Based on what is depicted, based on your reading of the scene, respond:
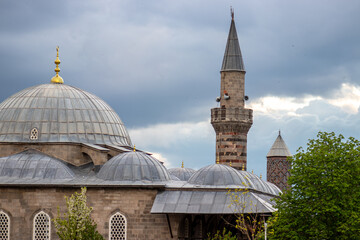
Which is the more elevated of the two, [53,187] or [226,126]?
[226,126]

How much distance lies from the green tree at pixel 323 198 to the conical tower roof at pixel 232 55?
18724 millimetres

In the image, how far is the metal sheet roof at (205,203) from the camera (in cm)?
3816

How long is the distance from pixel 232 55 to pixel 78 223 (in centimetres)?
2241

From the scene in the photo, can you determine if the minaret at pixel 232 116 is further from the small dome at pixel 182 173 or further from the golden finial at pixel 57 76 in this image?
the golden finial at pixel 57 76

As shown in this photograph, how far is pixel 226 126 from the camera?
184ft

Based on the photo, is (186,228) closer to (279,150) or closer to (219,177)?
(219,177)

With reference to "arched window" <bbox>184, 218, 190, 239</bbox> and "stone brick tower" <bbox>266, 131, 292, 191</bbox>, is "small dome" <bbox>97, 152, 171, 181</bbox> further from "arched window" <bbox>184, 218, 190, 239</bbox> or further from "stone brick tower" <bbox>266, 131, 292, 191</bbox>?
"stone brick tower" <bbox>266, 131, 292, 191</bbox>

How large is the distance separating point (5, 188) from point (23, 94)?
7.67m

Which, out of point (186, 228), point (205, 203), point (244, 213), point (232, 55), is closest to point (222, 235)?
point (186, 228)

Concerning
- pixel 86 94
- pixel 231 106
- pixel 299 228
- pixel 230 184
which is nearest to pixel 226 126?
pixel 231 106

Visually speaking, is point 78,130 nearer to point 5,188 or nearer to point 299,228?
point 5,188

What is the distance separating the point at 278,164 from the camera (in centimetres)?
7288

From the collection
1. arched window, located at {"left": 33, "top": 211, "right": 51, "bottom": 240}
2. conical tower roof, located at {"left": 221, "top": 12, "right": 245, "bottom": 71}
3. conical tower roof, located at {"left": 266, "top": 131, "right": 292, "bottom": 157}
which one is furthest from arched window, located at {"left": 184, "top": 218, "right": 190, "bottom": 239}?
conical tower roof, located at {"left": 266, "top": 131, "right": 292, "bottom": 157}

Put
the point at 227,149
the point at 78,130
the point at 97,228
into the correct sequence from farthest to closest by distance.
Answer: the point at 227,149 < the point at 78,130 < the point at 97,228
